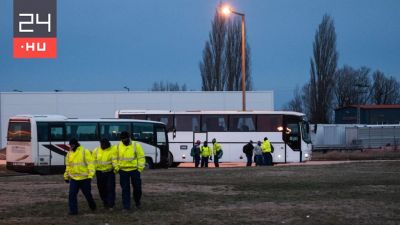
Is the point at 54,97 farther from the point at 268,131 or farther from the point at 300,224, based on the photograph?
the point at 300,224

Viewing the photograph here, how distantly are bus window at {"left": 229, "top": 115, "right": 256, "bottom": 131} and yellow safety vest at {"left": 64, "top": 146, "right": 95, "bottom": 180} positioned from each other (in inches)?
1009

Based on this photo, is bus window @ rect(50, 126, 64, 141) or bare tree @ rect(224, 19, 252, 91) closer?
bus window @ rect(50, 126, 64, 141)

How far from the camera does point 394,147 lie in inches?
2414

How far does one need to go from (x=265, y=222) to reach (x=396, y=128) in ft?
178

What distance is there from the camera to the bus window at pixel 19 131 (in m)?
32.1

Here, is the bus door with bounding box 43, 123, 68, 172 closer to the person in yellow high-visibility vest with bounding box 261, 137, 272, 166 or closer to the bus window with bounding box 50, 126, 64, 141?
the bus window with bounding box 50, 126, 64, 141

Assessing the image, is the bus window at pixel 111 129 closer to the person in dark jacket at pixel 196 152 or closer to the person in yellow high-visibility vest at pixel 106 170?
the person in dark jacket at pixel 196 152

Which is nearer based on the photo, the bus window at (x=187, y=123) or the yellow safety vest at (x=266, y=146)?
the yellow safety vest at (x=266, y=146)

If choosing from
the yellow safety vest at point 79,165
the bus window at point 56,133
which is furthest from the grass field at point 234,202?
the bus window at point 56,133

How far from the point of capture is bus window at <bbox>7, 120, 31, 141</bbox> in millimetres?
32125

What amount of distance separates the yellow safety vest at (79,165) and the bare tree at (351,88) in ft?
297

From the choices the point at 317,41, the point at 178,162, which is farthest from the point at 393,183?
the point at 317,41


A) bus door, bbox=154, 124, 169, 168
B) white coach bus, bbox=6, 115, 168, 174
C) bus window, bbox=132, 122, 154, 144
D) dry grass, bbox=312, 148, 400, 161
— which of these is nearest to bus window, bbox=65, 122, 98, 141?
white coach bus, bbox=6, 115, 168, 174

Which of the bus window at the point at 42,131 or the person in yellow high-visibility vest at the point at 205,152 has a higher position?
the bus window at the point at 42,131
